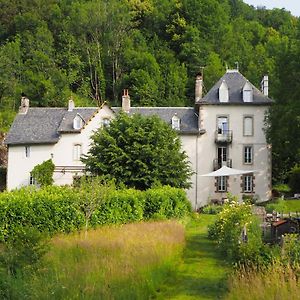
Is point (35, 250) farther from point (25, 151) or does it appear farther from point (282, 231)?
point (25, 151)

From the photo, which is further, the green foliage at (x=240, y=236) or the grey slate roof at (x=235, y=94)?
the grey slate roof at (x=235, y=94)

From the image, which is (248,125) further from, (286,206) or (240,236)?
(240,236)

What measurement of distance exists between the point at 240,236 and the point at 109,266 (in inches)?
171

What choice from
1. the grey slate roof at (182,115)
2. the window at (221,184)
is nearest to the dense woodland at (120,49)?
the grey slate roof at (182,115)

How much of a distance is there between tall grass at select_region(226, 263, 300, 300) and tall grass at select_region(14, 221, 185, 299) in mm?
1969

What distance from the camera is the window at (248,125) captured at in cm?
4191

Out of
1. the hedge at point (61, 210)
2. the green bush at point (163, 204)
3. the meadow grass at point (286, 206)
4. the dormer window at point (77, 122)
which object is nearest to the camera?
the hedge at point (61, 210)

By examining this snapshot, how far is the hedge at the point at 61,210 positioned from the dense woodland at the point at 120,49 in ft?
103

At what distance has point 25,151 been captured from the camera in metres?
43.5

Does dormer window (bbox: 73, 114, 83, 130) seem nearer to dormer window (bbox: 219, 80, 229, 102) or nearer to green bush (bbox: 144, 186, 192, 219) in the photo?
dormer window (bbox: 219, 80, 229, 102)

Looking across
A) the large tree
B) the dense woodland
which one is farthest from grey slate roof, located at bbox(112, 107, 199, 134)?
the dense woodland

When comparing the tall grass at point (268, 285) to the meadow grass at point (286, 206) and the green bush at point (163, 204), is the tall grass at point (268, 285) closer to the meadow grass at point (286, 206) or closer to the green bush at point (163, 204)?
the green bush at point (163, 204)

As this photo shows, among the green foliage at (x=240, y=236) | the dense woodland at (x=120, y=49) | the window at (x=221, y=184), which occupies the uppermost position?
the dense woodland at (x=120, y=49)

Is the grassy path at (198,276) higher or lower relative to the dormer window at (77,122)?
lower
